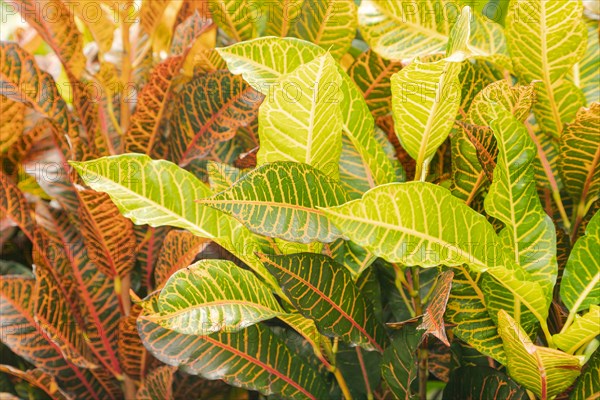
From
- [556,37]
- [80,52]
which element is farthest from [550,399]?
[80,52]

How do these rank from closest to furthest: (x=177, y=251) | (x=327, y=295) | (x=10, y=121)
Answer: (x=327, y=295) < (x=177, y=251) < (x=10, y=121)

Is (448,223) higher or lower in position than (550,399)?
higher

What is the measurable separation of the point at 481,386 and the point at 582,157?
0.89ft

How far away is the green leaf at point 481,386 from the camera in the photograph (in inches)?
24.2

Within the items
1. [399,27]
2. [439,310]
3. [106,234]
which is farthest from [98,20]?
[439,310]

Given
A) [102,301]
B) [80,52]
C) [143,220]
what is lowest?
[102,301]

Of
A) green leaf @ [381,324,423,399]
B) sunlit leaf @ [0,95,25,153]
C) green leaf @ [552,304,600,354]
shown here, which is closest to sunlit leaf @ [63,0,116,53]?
sunlit leaf @ [0,95,25,153]

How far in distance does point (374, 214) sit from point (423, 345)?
0.84 ft

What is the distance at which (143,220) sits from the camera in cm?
57

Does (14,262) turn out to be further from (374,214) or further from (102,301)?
(374,214)

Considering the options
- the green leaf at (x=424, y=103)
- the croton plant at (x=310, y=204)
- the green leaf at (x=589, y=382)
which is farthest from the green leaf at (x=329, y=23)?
the green leaf at (x=589, y=382)

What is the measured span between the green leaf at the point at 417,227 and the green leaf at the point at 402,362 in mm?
118

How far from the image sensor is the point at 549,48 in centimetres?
67

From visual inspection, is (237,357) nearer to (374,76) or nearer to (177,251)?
(177,251)
